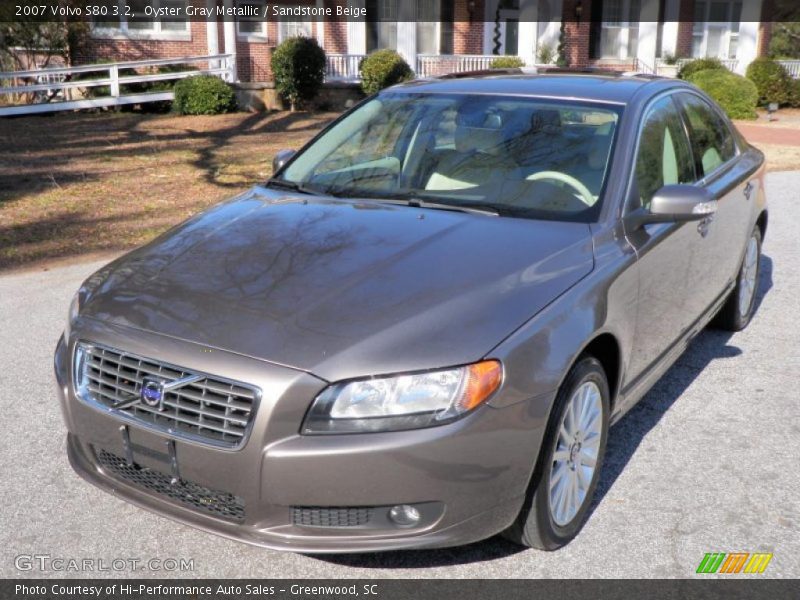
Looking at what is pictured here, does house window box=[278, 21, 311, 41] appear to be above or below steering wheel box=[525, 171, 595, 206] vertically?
above

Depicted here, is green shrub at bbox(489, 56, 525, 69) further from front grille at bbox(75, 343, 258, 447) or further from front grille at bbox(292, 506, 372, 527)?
front grille at bbox(292, 506, 372, 527)

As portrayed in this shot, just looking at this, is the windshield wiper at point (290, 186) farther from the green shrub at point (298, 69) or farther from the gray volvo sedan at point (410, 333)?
the green shrub at point (298, 69)

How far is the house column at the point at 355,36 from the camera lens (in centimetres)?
2516

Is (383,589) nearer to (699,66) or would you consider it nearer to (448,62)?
(448,62)

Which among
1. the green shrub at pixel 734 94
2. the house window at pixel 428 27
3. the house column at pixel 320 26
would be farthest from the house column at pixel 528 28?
the green shrub at pixel 734 94

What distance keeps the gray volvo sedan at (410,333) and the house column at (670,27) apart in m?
26.8

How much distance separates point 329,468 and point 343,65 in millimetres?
23037

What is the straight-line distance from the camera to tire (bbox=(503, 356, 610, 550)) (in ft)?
10.7

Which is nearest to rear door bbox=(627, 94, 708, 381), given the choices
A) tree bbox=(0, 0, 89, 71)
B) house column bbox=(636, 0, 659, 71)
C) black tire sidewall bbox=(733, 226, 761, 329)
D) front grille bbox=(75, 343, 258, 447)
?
black tire sidewall bbox=(733, 226, 761, 329)

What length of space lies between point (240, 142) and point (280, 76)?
6.11 m

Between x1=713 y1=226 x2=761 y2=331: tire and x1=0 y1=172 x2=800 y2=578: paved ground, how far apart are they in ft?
1.16

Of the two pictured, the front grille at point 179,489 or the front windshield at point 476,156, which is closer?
the front grille at point 179,489

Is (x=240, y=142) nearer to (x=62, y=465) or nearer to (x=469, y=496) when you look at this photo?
(x=62, y=465)

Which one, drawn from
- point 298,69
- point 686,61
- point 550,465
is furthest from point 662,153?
point 686,61
